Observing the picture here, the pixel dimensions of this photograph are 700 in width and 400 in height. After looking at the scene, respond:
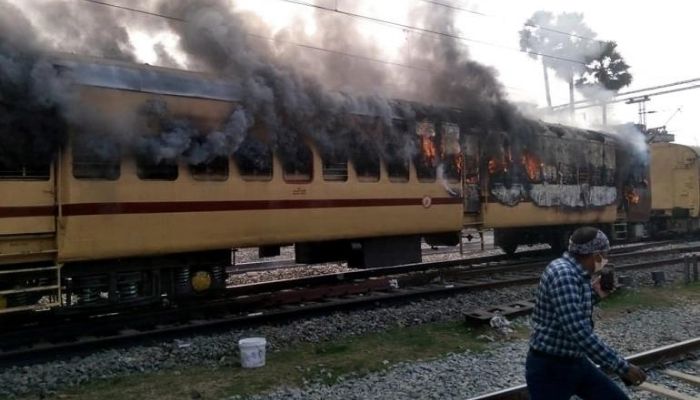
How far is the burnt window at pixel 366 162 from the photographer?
1037 centimetres

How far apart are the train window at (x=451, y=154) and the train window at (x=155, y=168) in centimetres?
566

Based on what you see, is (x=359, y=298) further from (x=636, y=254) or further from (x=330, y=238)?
(x=636, y=254)

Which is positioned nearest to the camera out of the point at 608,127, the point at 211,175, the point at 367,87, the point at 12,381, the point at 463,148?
the point at 12,381

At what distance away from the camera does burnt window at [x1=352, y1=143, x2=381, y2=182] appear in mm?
10367

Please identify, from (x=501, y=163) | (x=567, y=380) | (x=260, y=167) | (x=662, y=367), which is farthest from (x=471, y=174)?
(x=567, y=380)

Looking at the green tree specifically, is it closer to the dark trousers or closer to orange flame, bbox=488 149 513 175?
orange flame, bbox=488 149 513 175

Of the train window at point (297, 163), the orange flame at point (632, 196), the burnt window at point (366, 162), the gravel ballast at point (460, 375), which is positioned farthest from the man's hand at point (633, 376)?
the orange flame at point (632, 196)

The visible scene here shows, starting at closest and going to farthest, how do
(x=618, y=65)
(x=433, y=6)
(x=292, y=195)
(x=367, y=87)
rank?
(x=292, y=195) → (x=367, y=87) → (x=433, y=6) → (x=618, y=65)

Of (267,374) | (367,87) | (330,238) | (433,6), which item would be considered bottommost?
(267,374)

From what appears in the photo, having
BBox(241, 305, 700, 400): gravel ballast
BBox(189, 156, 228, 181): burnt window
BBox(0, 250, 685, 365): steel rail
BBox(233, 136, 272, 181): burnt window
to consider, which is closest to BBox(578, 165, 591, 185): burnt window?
BBox(0, 250, 685, 365): steel rail

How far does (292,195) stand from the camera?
945 cm

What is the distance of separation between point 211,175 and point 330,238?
240 cm

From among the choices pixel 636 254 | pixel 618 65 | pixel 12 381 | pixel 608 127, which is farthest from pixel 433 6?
pixel 618 65

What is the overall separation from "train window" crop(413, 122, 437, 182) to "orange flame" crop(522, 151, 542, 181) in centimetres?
306
